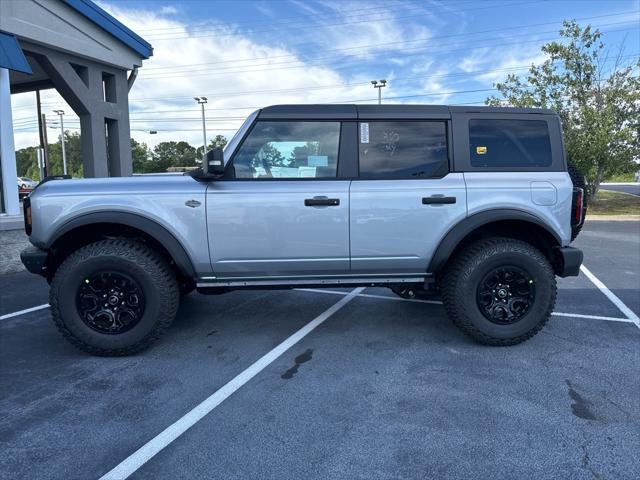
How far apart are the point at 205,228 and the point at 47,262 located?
1.42m

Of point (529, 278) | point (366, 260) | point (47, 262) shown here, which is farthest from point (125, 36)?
point (529, 278)

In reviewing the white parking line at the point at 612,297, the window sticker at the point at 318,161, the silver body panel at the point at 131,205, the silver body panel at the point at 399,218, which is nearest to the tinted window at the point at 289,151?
the window sticker at the point at 318,161

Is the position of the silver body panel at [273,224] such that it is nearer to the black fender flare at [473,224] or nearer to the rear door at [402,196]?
the rear door at [402,196]

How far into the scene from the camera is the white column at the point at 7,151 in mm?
8102

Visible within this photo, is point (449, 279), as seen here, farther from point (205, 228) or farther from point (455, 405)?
point (205, 228)

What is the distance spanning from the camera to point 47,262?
398 centimetres

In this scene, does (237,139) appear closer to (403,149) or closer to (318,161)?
(318,161)

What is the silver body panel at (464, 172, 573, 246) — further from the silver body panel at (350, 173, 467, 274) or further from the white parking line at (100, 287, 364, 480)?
the white parking line at (100, 287, 364, 480)

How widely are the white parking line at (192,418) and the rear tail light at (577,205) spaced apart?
2.62 meters

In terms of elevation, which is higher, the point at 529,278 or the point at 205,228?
the point at 205,228

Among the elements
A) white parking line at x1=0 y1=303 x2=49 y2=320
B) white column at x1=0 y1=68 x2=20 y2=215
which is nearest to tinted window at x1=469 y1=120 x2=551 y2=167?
white parking line at x1=0 y1=303 x2=49 y2=320

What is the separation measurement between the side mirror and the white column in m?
6.52

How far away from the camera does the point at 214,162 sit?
3.70 m

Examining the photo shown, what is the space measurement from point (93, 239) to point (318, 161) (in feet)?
6.98
